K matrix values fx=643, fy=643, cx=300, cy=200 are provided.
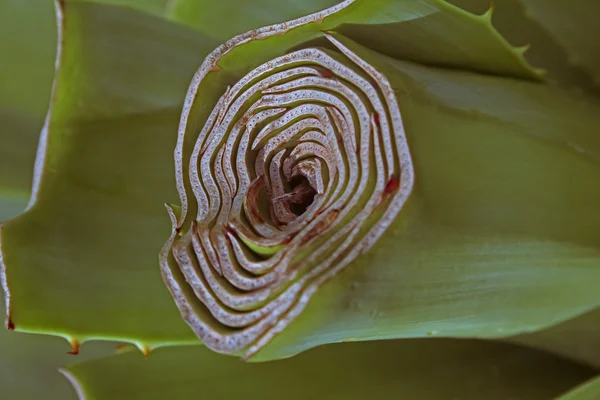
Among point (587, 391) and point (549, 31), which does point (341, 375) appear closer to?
point (587, 391)

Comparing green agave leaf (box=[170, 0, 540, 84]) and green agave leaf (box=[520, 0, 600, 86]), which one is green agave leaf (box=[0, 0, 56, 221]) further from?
green agave leaf (box=[520, 0, 600, 86])

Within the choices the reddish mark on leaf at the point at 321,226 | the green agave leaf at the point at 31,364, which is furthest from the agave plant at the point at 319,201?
the green agave leaf at the point at 31,364

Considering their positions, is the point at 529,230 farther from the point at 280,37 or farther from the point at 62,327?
the point at 62,327

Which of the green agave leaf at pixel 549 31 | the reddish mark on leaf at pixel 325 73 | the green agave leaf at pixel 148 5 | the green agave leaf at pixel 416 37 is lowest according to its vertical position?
the reddish mark on leaf at pixel 325 73

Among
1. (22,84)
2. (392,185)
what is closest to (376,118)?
(392,185)

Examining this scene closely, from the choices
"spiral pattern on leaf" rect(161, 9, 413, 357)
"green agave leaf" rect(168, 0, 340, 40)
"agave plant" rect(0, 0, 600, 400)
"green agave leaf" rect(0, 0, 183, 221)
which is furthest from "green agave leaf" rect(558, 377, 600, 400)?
"green agave leaf" rect(0, 0, 183, 221)

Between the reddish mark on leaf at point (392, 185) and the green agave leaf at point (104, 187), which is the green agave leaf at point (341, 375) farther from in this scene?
the reddish mark on leaf at point (392, 185)
